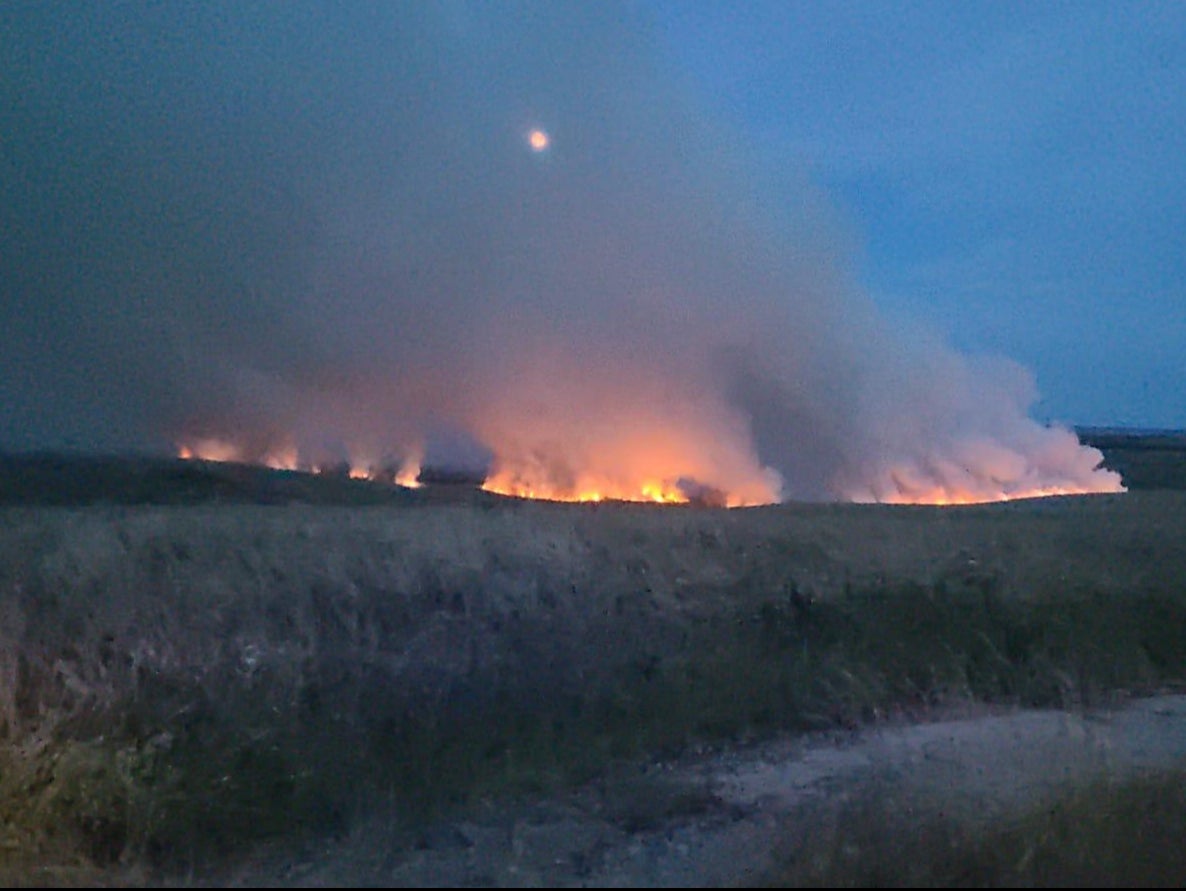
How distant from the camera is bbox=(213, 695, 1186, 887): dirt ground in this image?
688 cm

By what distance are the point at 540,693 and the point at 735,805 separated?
10.5 ft

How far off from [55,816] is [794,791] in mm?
5230

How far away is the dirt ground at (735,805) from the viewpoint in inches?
271

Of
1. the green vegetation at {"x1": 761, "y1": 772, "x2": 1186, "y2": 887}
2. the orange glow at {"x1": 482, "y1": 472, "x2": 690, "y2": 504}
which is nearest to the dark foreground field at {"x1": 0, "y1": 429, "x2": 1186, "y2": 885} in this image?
the green vegetation at {"x1": 761, "y1": 772, "x2": 1186, "y2": 887}

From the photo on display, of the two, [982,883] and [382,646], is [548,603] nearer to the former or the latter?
[382,646]

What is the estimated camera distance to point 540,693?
37.1 ft

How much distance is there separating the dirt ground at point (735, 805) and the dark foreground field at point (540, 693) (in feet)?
0.15

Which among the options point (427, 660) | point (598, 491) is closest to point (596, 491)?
point (598, 491)

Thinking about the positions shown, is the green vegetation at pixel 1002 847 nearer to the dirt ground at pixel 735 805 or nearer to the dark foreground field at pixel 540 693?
the dark foreground field at pixel 540 693

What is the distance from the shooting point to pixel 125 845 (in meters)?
7.77

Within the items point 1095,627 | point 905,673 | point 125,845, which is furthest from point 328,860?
point 1095,627

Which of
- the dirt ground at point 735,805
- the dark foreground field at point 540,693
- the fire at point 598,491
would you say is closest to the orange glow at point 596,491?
the fire at point 598,491

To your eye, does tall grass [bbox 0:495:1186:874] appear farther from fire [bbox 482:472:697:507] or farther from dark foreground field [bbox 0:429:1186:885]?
fire [bbox 482:472:697:507]

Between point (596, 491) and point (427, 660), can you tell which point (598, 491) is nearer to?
point (596, 491)
